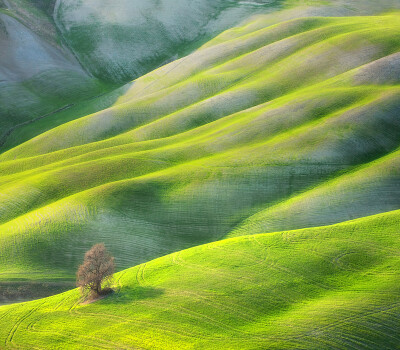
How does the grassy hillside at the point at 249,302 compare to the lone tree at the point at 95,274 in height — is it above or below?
below

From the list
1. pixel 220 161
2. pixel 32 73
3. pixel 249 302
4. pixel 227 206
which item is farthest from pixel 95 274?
pixel 32 73

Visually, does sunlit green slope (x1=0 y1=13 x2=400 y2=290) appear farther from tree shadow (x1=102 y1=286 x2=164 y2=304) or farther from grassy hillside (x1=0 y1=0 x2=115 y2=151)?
grassy hillside (x1=0 y1=0 x2=115 y2=151)

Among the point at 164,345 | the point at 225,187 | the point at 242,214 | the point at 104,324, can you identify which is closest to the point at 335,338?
the point at 164,345

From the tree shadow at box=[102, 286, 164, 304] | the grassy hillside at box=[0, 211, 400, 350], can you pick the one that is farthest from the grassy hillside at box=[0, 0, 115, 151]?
the grassy hillside at box=[0, 211, 400, 350]

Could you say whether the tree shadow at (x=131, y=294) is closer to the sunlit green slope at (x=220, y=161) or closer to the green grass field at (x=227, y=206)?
the green grass field at (x=227, y=206)

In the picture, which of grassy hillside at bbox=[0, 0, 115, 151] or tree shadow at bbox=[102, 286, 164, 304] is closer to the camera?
tree shadow at bbox=[102, 286, 164, 304]

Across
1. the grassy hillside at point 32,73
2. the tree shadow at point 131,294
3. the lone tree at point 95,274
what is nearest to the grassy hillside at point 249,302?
the tree shadow at point 131,294
